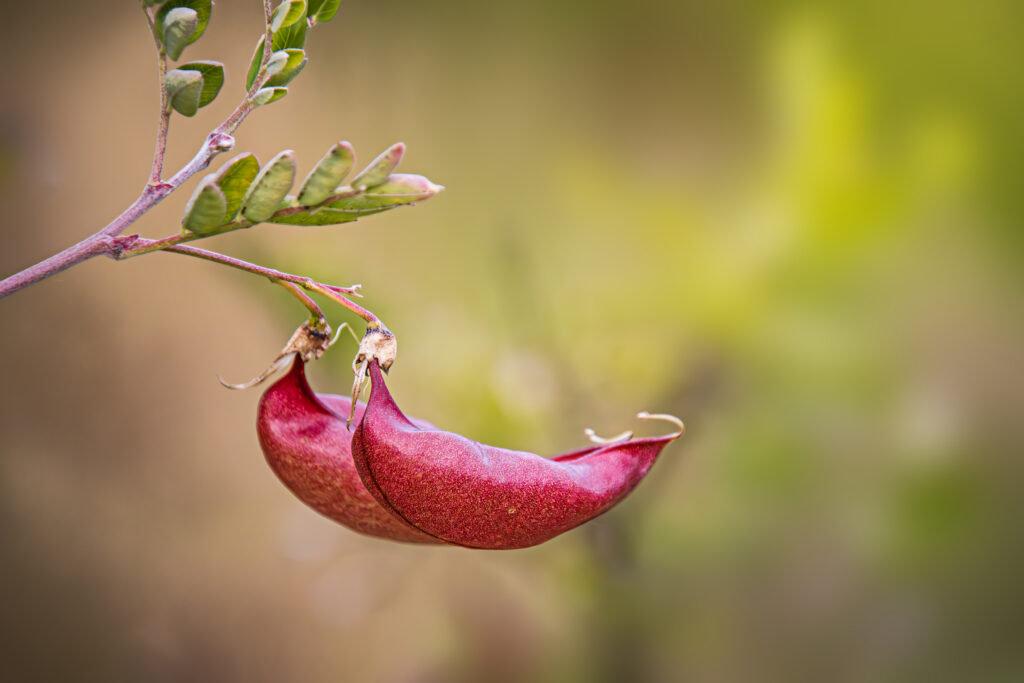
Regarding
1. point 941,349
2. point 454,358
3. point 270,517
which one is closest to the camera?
point 454,358

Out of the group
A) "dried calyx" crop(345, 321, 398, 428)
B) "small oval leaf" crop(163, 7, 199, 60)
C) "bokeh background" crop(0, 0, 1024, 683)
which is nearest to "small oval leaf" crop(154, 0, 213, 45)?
"small oval leaf" crop(163, 7, 199, 60)

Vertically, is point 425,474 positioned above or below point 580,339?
above

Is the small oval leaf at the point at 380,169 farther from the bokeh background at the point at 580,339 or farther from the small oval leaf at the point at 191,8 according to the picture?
the bokeh background at the point at 580,339

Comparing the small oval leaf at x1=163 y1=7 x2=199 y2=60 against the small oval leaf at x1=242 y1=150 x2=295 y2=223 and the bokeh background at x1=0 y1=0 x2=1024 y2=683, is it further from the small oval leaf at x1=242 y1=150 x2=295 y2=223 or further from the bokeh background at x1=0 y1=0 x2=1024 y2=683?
the bokeh background at x1=0 y1=0 x2=1024 y2=683

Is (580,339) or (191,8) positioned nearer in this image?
(191,8)

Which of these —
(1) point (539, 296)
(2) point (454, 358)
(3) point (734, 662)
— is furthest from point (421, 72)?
(3) point (734, 662)

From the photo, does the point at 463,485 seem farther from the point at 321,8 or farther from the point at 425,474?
the point at 321,8

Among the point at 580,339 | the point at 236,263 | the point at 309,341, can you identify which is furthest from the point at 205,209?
the point at 580,339

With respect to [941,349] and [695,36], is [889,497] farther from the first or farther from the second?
[695,36]
